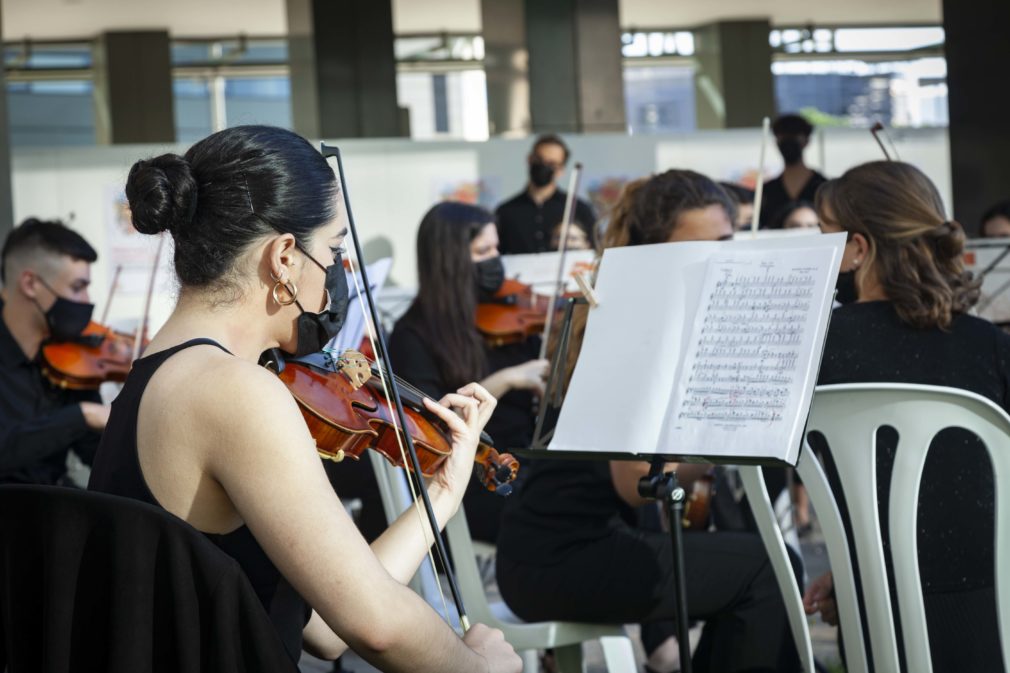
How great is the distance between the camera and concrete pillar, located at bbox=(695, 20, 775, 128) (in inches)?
552

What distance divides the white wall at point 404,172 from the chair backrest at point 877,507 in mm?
6070

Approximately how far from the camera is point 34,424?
3449 mm

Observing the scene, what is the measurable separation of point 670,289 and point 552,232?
4.60m

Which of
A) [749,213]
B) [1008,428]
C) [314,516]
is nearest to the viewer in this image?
[314,516]

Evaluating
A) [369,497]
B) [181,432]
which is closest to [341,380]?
[181,432]

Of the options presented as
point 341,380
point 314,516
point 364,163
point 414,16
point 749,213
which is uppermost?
→ point 414,16

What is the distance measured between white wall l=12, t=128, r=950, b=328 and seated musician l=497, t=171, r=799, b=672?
17.8 ft

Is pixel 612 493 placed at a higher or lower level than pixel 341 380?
lower

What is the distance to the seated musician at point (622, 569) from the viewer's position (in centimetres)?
249

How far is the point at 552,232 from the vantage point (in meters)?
6.72

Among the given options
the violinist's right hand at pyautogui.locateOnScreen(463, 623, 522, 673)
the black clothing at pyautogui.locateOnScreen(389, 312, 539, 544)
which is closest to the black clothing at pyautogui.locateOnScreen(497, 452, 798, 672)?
the black clothing at pyautogui.locateOnScreen(389, 312, 539, 544)

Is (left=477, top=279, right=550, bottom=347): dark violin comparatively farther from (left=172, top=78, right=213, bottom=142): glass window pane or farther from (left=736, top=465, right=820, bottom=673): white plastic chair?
(left=172, top=78, right=213, bottom=142): glass window pane

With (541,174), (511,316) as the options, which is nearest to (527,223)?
(541,174)

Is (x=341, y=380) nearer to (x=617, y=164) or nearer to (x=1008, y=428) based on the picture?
(x=1008, y=428)
